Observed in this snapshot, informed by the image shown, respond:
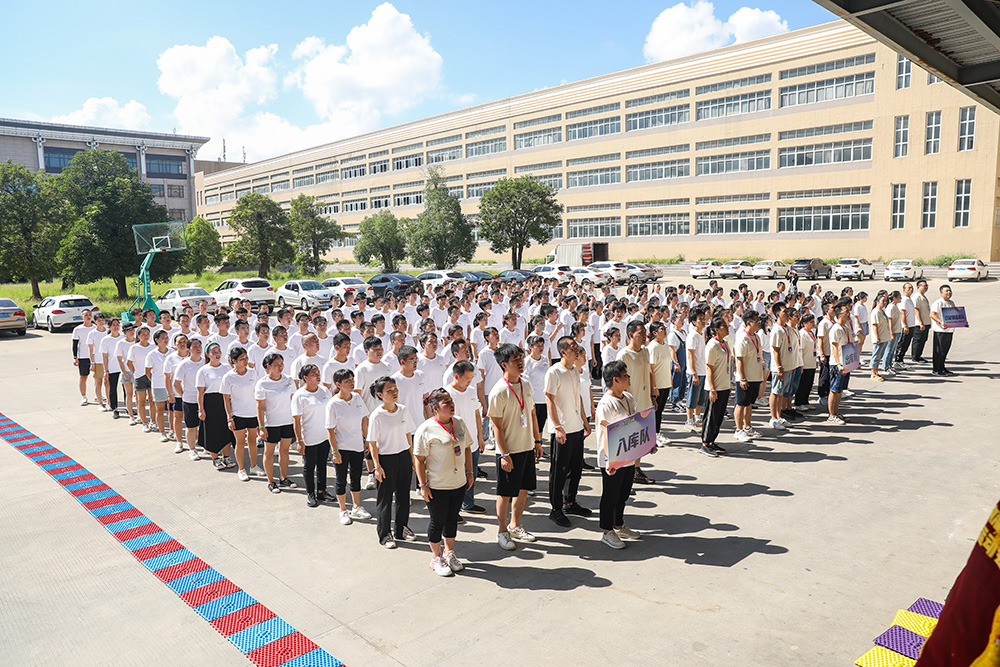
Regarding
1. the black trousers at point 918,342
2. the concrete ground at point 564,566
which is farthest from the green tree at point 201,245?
the black trousers at point 918,342

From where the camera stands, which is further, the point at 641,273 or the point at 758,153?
the point at 758,153

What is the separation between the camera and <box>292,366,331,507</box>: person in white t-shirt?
719cm

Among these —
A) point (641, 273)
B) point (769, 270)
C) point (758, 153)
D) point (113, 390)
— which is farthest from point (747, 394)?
point (758, 153)

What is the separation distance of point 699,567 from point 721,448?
3.69 metres

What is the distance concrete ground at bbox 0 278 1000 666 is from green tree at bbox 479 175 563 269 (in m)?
43.2

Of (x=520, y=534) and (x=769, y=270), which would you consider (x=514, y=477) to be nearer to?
(x=520, y=534)

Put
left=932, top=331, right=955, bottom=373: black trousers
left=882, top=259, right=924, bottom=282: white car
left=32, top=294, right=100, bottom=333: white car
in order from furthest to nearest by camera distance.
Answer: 1. left=882, top=259, right=924, bottom=282: white car
2. left=32, top=294, right=100, bottom=333: white car
3. left=932, top=331, right=955, bottom=373: black trousers

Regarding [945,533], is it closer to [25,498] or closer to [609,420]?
[609,420]

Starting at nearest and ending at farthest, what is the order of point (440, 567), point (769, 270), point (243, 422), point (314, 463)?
point (440, 567) < point (314, 463) < point (243, 422) < point (769, 270)

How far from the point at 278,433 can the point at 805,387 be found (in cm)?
874

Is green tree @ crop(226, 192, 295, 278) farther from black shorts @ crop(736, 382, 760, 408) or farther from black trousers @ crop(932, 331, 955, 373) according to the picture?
black shorts @ crop(736, 382, 760, 408)

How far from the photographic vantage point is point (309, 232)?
168 ft

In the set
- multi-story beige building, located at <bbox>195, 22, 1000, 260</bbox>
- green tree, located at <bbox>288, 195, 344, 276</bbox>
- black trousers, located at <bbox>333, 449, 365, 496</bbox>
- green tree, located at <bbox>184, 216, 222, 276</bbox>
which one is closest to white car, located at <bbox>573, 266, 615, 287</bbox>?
multi-story beige building, located at <bbox>195, 22, 1000, 260</bbox>

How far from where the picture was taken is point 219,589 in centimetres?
550
